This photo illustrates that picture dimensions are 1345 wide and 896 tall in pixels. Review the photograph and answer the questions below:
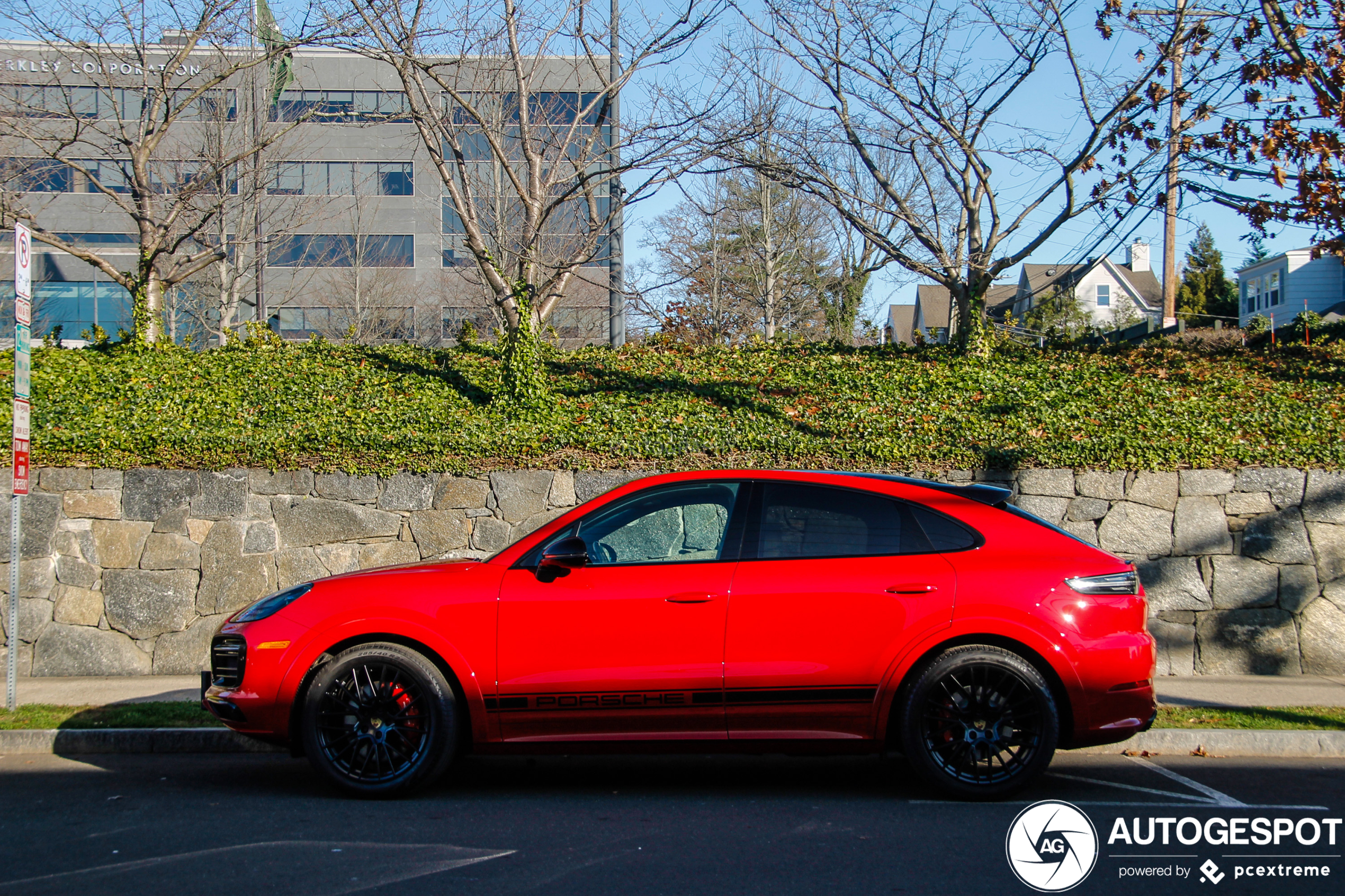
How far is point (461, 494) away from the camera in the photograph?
9.47 meters

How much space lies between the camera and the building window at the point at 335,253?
2577cm

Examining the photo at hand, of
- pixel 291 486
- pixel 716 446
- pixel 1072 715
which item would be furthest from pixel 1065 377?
pixel 291 486

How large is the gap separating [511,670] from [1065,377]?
8.22 meters

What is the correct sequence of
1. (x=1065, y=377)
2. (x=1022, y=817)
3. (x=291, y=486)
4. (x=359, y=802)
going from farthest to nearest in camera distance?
1. (x=1065, y=377)
2. (x=291, y=486)
3. (x=359, y=802)
4. (x=1022, y=817)

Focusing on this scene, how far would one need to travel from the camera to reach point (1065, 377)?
37.1 ft

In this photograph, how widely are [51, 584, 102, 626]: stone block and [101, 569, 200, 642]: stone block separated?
9cm

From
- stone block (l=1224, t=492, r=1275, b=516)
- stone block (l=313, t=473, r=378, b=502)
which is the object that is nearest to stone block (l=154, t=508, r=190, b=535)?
stone block (l=313, t=473, r=378, b=502)

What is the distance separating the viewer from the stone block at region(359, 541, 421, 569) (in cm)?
941

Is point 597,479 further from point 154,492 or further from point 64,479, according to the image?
point 64,479

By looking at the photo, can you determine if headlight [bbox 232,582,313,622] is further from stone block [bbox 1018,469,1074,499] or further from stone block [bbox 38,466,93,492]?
stone block [bbox 1018,469,1074,499]

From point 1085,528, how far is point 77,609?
913cm

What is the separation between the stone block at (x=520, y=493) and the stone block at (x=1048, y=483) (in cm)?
435

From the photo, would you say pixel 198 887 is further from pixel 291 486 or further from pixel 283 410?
pixel 283 410

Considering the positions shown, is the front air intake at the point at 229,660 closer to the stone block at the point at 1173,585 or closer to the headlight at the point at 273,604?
the headlight at the point at 273,604
